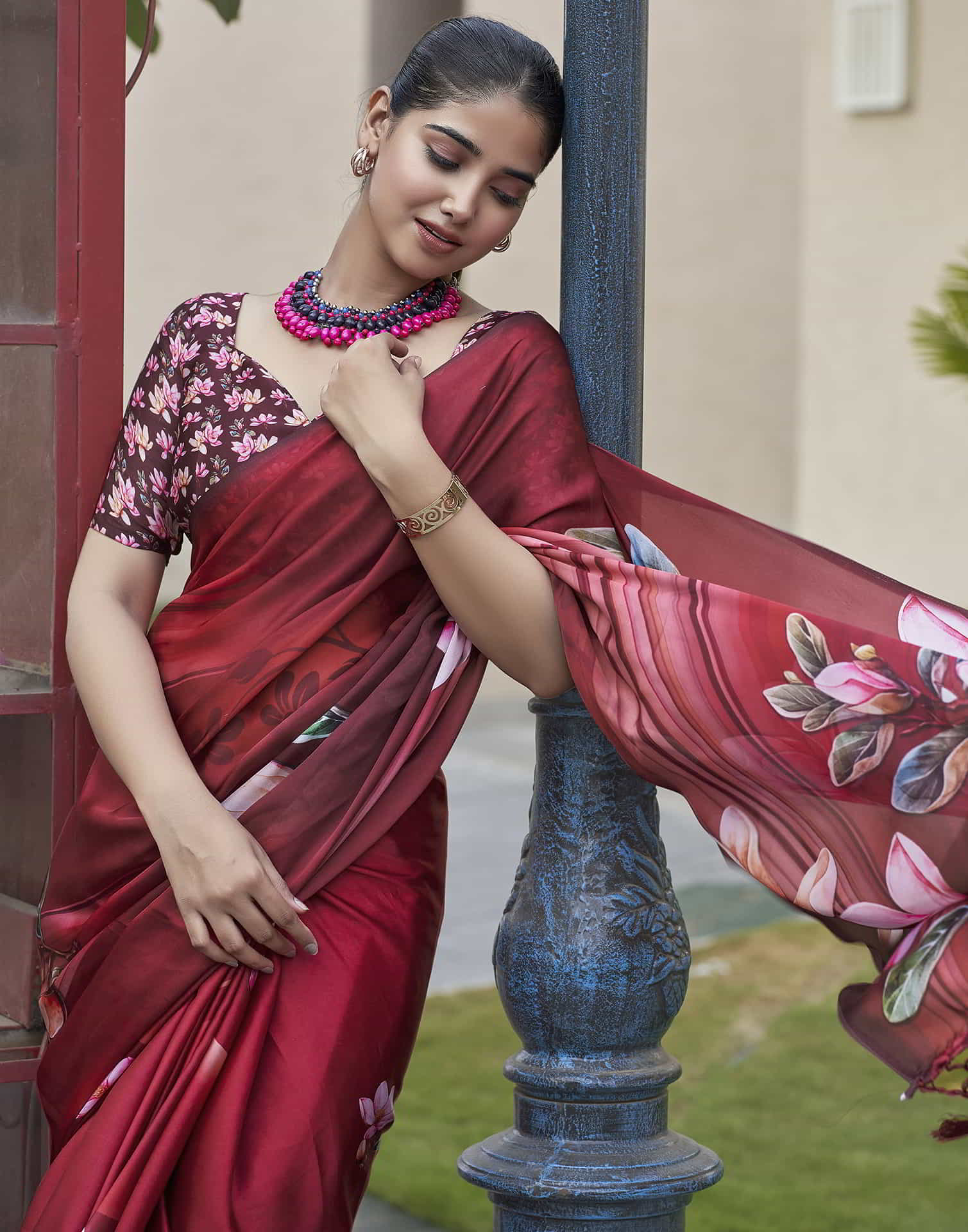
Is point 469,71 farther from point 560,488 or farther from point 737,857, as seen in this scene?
point 737,857

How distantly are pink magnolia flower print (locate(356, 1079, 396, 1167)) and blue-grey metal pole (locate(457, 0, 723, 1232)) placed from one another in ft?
0.68

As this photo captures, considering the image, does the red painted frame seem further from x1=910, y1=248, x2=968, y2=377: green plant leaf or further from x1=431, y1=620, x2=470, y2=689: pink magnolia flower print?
x1=910, y1=248, x2=968, y2=377: green plant leaf

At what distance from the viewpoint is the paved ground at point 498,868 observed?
4.90m

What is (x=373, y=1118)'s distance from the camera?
1.67m

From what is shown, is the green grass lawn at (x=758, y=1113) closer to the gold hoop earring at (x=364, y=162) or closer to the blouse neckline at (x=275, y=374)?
the blouse neckline at (x=275, y=374)

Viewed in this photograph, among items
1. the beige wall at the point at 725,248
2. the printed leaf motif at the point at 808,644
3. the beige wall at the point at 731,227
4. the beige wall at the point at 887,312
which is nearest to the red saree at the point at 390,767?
the printed leaf motif at the point at 808,644

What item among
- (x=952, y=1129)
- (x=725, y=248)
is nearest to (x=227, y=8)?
(x=952, y=1129)

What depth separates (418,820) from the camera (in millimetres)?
1744

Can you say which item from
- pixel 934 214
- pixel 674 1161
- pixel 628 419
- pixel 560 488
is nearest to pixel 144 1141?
pixel 674 1161

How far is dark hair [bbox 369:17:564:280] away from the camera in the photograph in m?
1.66

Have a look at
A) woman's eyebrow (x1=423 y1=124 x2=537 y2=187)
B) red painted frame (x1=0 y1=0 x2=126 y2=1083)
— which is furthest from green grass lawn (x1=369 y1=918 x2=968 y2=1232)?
woman's eyebrow (x1=423 y1=124 x2=537 y2=187)

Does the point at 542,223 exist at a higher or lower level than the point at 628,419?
higher

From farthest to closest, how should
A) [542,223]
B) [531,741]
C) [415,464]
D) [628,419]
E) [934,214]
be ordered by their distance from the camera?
[542,223], [531,741], [934,214], [628,419], [415,464]

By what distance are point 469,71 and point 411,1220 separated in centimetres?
216
